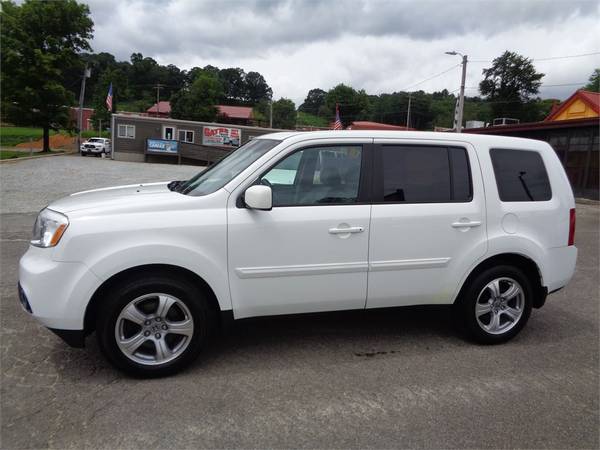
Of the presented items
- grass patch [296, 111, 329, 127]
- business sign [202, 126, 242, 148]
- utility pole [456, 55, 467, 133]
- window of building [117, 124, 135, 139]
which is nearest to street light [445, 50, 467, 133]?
utility pole [456, 55, 467, 133]

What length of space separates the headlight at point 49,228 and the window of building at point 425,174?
7.64 ft

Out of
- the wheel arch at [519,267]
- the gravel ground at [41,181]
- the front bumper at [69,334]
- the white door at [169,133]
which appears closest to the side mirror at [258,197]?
the front bumper at [69,334]

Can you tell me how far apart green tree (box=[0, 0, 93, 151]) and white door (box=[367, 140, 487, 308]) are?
3190 cm

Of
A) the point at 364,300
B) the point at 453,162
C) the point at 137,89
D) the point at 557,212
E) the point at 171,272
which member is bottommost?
the point at 364,300

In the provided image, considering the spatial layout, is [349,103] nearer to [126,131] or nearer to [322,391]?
[126,131]

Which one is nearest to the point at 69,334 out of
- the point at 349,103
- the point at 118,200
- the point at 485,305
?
the point at 118,200

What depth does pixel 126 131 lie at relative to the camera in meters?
35.2

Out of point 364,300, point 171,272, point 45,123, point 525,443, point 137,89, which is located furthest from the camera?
point 137,89

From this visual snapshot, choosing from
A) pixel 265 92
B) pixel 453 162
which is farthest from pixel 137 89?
pixel 453 162

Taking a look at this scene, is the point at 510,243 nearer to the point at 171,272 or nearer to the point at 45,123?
the point at 171,272

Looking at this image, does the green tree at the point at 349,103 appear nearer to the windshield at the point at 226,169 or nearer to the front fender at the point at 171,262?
the windshield at the point at 226,169

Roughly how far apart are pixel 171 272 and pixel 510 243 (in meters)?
2.76

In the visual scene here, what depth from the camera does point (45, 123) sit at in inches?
1226

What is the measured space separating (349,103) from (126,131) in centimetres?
7725
